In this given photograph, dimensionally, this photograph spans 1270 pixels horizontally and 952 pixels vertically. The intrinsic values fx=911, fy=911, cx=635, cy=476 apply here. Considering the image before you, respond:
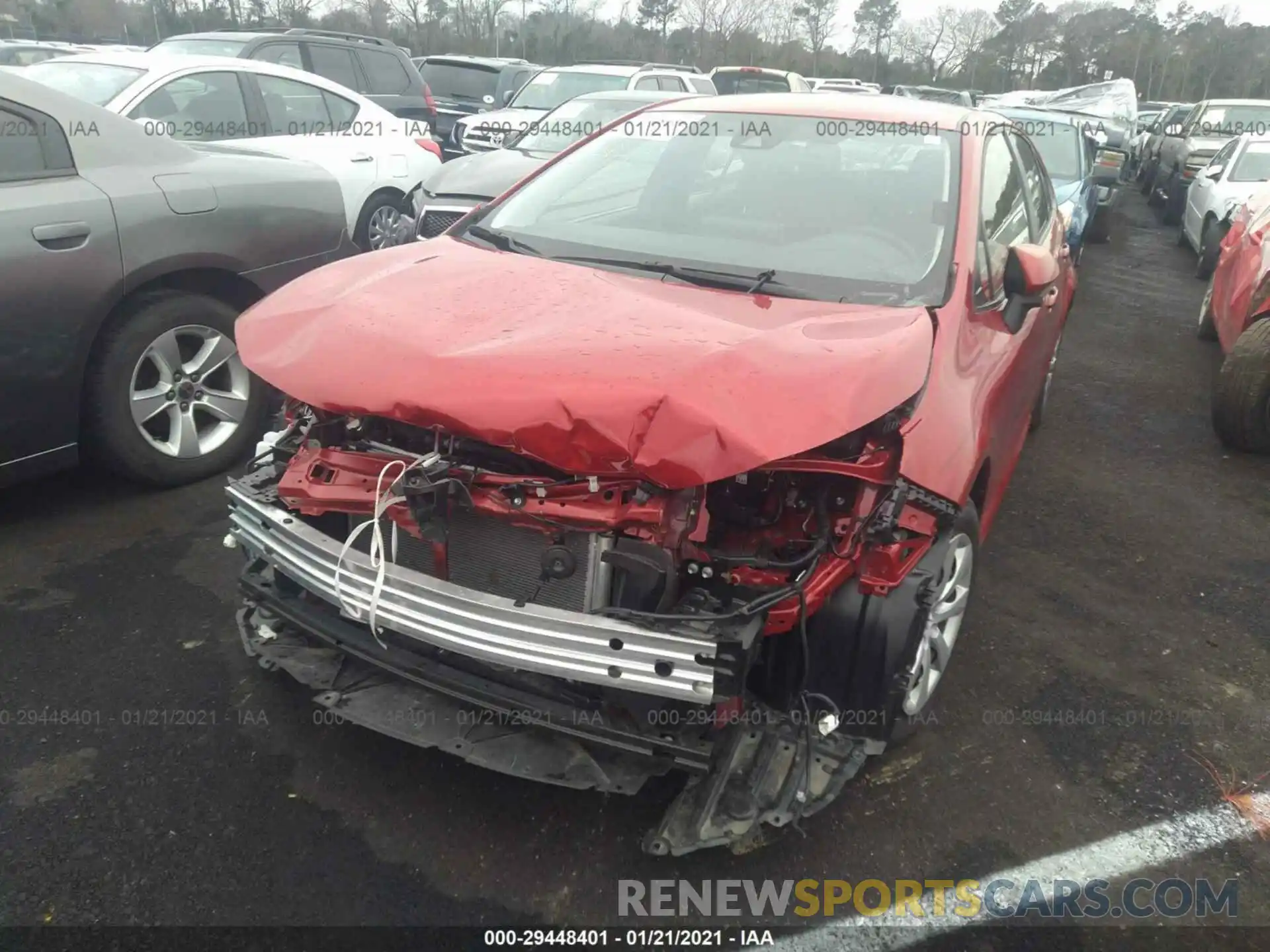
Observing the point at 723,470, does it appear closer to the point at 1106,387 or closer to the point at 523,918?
the point at 523,918

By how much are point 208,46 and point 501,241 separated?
670 cm

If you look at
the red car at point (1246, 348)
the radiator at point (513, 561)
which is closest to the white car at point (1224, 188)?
the red car at point (1246, 348)

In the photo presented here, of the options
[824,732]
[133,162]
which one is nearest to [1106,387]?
[824,732]

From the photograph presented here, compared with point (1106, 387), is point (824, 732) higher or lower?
higher

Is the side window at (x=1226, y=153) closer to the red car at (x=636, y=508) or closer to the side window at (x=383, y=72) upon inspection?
the side window at (x=383, y=72)

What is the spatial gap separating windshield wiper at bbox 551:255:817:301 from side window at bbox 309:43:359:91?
23.6 feet

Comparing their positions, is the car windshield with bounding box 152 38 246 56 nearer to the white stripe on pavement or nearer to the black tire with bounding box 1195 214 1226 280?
the white stripe on pavement

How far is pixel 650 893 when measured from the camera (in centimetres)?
230

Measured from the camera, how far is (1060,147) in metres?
8.91

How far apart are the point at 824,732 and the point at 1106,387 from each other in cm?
498

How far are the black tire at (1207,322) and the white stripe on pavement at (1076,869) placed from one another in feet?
18.6

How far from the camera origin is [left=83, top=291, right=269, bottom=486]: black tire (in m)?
3.68

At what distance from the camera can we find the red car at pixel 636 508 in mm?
2090

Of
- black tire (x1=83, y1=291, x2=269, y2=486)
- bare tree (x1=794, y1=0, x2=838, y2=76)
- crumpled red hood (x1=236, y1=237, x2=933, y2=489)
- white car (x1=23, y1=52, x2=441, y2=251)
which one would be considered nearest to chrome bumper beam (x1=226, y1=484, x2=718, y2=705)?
crumpled red hood (x1=236, y1=237, x2=933, y2=489)
